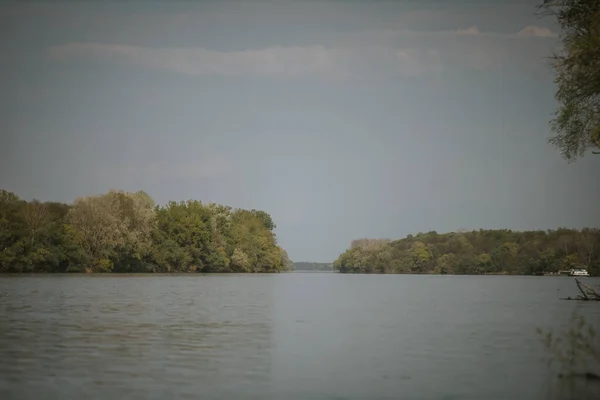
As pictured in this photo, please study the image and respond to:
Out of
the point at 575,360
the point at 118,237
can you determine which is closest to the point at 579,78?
the point at 575,360

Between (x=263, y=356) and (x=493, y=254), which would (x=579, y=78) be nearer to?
(x=263, y=356)

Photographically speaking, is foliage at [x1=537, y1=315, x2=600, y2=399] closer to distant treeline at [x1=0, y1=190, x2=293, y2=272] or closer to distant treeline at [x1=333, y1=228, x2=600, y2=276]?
distant treeline at [x1=0, y1=190, x2=293, y2=272]

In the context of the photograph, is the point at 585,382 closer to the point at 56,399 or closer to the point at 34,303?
the point at 56,399

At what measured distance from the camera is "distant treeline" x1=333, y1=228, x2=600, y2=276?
130875 millimetres

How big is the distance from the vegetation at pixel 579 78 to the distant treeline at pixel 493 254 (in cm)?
10387

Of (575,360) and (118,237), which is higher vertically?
(118,237)

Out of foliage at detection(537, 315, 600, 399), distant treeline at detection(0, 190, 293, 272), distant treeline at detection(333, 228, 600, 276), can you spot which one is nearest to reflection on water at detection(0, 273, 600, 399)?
foliage at detection(537, 315, 600, 399)

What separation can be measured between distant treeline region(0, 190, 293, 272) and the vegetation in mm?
68265

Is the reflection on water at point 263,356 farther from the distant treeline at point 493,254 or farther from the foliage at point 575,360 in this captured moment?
the distant treeline at point 493,254

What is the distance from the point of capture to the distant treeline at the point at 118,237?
79.0 m

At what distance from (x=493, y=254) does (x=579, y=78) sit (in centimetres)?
15076

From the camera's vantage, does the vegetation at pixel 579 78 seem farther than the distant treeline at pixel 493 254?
No

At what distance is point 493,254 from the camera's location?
166m

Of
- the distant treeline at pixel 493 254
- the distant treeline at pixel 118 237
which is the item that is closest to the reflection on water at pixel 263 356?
the distant treeline at pixel 118 237
